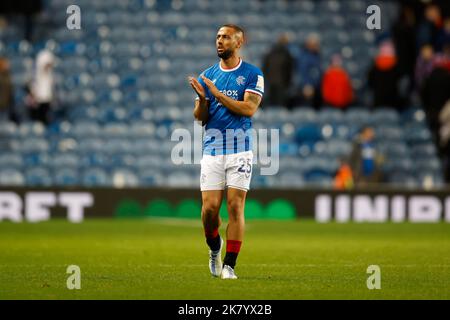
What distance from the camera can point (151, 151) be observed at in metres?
24.2

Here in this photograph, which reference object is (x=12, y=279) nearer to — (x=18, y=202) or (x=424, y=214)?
(x=18, y=202)

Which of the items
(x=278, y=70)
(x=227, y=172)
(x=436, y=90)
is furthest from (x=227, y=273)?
(x=436, y=90)

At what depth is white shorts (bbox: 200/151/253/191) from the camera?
34.7ft

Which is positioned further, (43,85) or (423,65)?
(423,65)

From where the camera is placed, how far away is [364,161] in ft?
75.0

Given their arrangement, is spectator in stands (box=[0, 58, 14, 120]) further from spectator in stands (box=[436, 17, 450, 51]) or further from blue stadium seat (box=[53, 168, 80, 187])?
spectator in stands (box=[436, 17, 450, 51])

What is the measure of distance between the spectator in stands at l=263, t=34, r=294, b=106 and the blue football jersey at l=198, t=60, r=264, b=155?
1334cm

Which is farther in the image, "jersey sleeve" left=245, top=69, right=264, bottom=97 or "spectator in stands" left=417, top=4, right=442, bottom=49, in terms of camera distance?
"spectator in stands" left=417, top=4, right=442, bottom=49

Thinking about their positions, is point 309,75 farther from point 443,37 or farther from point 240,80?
point 240,80

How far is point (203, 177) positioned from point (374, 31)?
16.7 metres

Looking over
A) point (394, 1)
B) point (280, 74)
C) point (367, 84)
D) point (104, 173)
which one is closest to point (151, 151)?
point (104, 173)

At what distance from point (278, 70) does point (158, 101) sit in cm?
309

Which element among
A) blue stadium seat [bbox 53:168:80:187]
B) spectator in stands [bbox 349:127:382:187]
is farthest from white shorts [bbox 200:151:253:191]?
blue stadium seat [bbox 53:168:80:187]

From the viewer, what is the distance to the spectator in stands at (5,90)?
24.3 m
